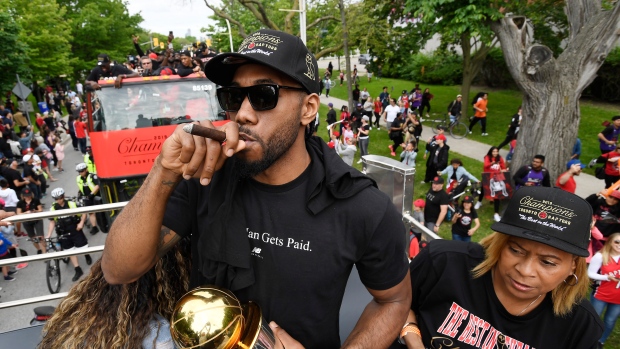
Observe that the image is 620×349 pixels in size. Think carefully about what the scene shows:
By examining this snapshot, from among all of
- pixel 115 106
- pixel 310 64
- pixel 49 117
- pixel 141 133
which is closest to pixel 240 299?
pixel 310 64

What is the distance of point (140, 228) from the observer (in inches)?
56.8

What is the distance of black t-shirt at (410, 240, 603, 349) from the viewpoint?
6.27 ft

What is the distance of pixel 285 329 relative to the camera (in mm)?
1674

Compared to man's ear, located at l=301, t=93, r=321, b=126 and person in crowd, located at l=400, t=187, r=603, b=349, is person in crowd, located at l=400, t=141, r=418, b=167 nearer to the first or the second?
person in crowd, located at l=400, t=187, r=603, b=349

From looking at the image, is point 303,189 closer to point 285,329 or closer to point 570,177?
point 285,329

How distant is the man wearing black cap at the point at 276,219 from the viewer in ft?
5.08

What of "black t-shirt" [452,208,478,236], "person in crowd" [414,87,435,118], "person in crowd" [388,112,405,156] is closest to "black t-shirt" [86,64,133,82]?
"black t-shirt" [452,208,478,236]

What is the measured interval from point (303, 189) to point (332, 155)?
0.78 ft

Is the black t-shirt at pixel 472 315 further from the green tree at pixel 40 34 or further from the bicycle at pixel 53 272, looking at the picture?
the green tree at pixel 40 34

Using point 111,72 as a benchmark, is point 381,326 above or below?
below

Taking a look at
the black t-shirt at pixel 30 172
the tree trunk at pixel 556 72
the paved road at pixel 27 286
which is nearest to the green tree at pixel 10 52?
the black t-shirt at pixel 30 172

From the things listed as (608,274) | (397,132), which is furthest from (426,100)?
(608,274)

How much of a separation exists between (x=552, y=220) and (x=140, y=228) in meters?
1.81

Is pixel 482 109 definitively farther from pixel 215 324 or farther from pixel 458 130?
pixel 215 324
